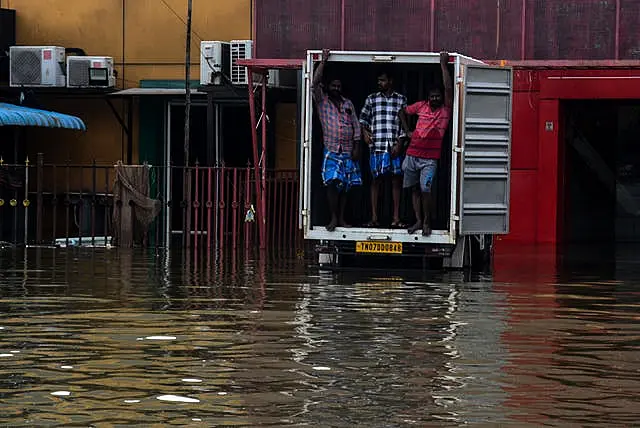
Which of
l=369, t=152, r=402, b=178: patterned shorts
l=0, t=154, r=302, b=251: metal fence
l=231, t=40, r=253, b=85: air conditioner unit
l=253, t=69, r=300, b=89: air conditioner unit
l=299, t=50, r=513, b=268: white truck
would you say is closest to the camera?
l=299, t=50, r=513, b=268: white truck

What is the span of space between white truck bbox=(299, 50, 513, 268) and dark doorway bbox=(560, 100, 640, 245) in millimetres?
10014

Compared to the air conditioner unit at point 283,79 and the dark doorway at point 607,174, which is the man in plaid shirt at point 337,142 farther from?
the dark doorway at point 607,174

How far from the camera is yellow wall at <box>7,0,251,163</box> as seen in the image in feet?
113

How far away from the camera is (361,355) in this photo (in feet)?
41.1

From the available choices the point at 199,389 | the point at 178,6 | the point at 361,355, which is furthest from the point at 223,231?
the point at 199,389

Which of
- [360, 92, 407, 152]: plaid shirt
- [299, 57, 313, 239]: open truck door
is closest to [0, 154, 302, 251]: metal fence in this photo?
[299, 57, 313, 239]: open truck door

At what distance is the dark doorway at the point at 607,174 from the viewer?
1282 inches

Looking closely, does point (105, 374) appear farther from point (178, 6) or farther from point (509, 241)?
point (178, 6)

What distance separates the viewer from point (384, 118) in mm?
22281

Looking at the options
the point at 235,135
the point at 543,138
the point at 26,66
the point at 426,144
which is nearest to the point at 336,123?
the point at 426,144

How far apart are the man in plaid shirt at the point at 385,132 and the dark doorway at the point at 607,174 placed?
34.8 feet

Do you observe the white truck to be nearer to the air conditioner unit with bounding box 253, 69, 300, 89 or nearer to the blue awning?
the blue awning

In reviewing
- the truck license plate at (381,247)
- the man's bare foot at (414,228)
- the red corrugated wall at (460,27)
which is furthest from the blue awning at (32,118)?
the man's bare foot at (414,228)

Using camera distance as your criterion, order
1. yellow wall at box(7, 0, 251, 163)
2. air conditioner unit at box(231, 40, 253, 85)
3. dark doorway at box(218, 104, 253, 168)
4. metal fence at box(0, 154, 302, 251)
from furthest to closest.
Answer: dark doorway at box(218, 104, 253, 168), yellow wall at box(7, 0, 251, 163), air conditioner unit at box(231, 40, 253, 85), metal fence at box(0, 154, 302, 251)
